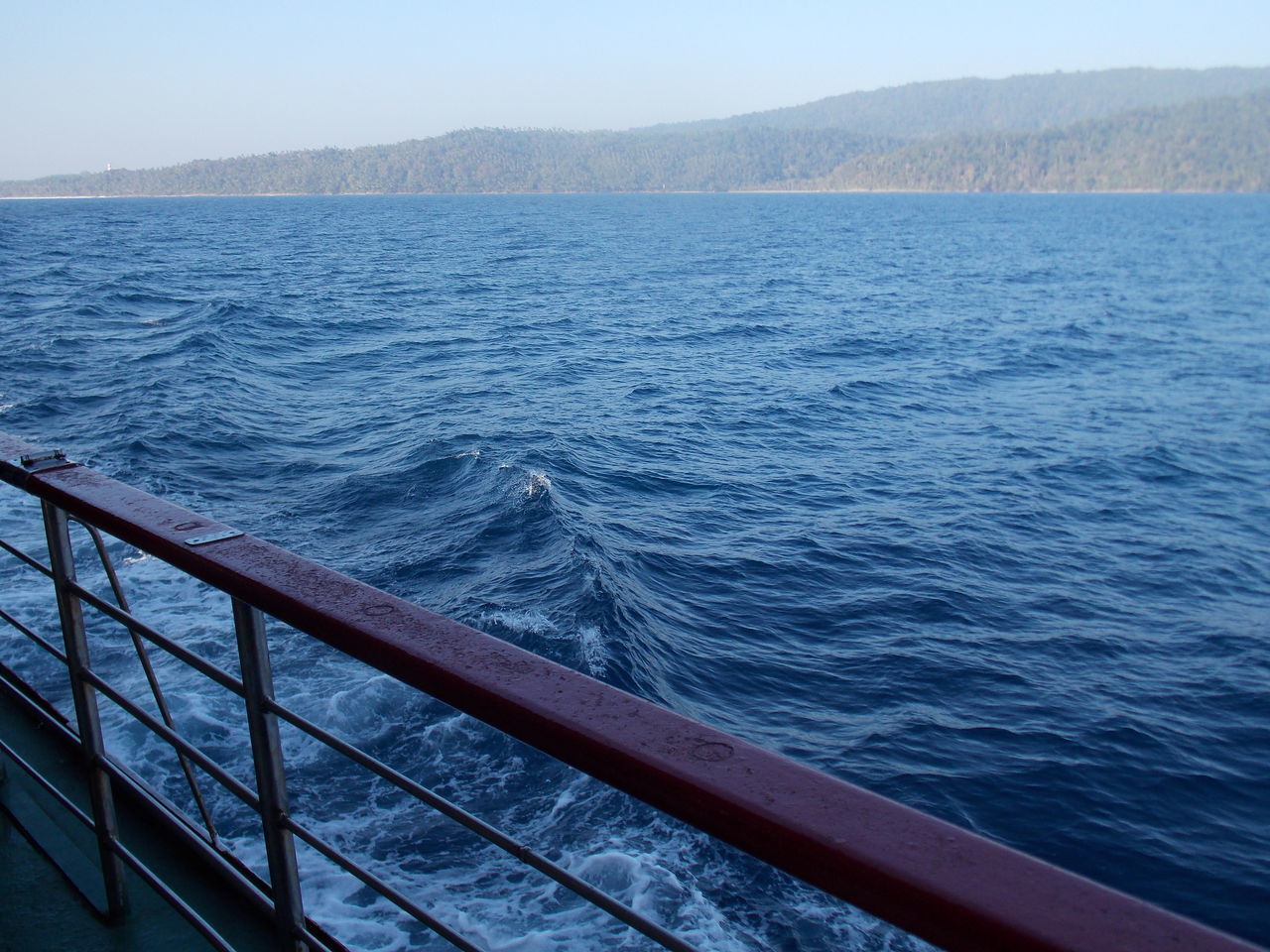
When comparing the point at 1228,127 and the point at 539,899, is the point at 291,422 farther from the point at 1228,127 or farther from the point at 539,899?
the point at 1228,127

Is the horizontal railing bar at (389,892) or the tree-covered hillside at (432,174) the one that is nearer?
the horizontal railing bar at (389,892)

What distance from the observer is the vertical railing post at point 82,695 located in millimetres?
1532

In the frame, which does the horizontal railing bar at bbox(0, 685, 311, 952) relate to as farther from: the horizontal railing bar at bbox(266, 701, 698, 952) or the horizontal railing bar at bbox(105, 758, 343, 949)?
the horizontal railing bar at bbox(266, 701, 698, 952)

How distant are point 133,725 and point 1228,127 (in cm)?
20910

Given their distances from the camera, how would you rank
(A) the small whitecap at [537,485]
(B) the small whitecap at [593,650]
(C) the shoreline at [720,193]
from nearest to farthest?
1. (B) the small whitecap at [593,650]
2. (A) the small whitecap at [537,485]
3. (C) the shoreline at [720,193]

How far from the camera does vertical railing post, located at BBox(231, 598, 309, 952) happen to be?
46.7 inches

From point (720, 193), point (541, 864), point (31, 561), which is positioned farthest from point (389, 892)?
point (720, 193)

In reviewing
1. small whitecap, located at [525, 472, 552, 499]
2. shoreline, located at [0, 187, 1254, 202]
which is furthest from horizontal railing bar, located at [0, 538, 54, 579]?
shoreline, located at [0, 187, 1254, 202]

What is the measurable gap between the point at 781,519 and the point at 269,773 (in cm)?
1098

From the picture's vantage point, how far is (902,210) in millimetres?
107250

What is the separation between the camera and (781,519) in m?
12.0

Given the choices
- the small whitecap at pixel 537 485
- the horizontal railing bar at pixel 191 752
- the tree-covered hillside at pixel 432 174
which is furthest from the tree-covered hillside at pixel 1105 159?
the horizontal railing bar at pixel 191 752

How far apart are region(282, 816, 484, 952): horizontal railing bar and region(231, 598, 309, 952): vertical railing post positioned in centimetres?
3

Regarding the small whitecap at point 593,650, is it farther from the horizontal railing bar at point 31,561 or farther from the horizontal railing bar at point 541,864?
the horizontal railing bar at point 541,864
